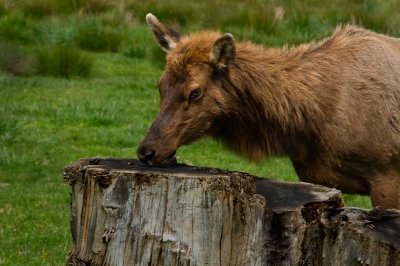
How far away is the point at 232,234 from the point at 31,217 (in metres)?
4.12

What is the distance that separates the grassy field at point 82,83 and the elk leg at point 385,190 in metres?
2.12

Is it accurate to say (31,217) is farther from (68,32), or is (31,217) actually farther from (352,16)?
(352,16)

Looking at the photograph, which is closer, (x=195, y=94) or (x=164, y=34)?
(x=195, y=94)

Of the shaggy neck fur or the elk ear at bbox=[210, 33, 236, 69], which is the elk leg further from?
the elk ear at bbox=[210, 33, 236, 69]

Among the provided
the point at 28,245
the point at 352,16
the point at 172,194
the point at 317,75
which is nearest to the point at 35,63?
the point at 352,16

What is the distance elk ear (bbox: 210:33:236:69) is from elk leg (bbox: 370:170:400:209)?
1.41 m

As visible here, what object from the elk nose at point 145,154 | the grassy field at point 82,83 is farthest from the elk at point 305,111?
the grassy field at point 82,83

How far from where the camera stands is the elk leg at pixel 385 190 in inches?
287

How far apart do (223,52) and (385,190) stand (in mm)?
1573

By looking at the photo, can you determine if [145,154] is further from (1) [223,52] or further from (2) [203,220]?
(2) [203,220]

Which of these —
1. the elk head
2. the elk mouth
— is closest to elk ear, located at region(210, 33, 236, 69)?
the elk head

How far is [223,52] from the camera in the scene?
6.93 meters

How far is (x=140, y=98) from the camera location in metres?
14.1

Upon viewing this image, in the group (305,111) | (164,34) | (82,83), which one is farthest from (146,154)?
(82,83)
